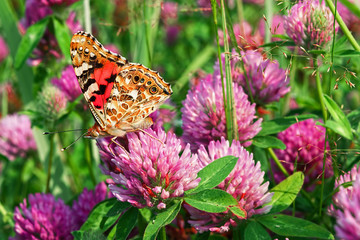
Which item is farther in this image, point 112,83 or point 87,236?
point 112,83

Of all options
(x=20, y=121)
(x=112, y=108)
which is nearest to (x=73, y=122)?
(x=20, y=121)

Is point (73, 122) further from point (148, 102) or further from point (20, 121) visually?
point (148, 102)

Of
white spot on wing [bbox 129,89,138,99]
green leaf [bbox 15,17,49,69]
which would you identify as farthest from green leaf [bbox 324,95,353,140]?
green leaf [bbox 15,17,49,69]

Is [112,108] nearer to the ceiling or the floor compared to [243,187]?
nearer to the ceiling

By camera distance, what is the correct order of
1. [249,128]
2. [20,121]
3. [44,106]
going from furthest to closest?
[20,121] < [44,106] < [249,128]

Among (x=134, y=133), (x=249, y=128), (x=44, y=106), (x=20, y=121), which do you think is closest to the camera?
(x=134, y=133)

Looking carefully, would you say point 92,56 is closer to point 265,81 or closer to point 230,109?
point 230,109

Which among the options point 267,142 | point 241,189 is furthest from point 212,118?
point 241,189
